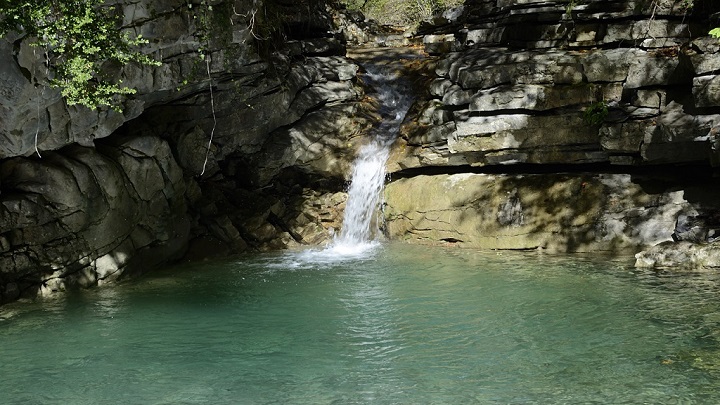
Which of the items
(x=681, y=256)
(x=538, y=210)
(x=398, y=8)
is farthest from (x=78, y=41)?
(x=398, y=8)

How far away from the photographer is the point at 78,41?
9117mm

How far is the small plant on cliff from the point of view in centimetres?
1159

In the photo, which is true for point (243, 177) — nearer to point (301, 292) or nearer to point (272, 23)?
point (272, 23)

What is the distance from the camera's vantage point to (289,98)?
45.4 ft

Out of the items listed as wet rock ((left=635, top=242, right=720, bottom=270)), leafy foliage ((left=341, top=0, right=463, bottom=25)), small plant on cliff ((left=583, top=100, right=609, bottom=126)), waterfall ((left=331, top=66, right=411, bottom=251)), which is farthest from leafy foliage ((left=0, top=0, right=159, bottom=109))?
leafy foliage ((left=341, top=0, right=463, bottom=25))

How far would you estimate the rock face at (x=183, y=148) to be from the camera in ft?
32.1

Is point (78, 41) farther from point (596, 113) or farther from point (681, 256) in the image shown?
point (681, 256)

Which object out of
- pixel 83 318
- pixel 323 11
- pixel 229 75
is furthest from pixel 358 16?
pixel 83 318

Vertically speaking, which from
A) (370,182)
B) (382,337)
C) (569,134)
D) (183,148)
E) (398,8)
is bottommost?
(382,337)

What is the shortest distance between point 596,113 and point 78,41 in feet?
27.6

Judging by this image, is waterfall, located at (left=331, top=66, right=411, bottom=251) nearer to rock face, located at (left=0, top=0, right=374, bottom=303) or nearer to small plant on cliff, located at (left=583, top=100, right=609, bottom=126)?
rock face, located at (left=0, top=0, right=374, bottom=303)

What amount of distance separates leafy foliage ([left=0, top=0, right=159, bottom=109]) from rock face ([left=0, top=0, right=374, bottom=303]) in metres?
0.20

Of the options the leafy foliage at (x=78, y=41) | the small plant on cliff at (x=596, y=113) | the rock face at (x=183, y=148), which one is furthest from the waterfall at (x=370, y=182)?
the leafy foliage at (x=78, y=41)

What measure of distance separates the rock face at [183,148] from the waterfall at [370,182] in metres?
0.30
